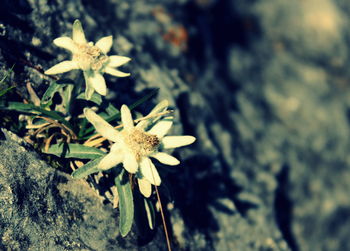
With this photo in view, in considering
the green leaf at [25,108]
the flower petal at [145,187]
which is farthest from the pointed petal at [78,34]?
the flower petal at [145,187]

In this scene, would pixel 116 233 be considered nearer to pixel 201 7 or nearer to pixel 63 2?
pixel 63 2

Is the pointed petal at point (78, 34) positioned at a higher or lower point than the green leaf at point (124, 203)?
higher

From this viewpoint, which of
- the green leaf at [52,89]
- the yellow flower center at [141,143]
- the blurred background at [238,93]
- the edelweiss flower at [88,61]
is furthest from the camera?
the blurred background at [238,93]

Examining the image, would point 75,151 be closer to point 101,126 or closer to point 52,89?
point 101,126

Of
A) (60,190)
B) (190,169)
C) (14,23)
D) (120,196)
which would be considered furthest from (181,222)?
(14,23)

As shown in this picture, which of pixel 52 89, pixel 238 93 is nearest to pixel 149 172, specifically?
pixel 52 89

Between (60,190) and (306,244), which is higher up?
(60,190)

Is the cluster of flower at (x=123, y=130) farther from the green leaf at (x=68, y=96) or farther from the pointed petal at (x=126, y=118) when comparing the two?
the green leaf at (x=68, y=96)
